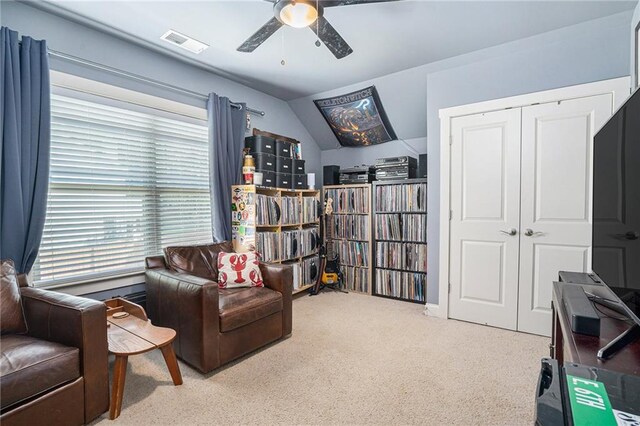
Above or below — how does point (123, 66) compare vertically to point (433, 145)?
above

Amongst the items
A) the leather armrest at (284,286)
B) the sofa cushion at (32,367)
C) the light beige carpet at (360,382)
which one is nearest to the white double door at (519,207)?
the light beige carpet at (360,382)

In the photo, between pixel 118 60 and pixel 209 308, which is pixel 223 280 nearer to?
pixel 209 308

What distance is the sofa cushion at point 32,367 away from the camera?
1305 millimetres

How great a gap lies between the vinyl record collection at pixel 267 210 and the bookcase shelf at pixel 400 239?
126 centimetres

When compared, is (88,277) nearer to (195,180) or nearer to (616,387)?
(195,180)

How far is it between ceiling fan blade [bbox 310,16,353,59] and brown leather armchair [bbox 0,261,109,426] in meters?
2.00

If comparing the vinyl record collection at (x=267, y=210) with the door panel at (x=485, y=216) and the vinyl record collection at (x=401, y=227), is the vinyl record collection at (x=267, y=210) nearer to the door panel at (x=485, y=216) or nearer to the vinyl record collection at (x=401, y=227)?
the vinyl record collection at (x=401, y=227)

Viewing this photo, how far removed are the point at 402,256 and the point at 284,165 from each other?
177cm

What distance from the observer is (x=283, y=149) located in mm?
3680

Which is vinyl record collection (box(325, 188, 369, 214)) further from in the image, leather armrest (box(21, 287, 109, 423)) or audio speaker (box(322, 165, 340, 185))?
leather armrest (box(21, 287, 109, 423))

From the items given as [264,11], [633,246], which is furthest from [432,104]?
[633,246]

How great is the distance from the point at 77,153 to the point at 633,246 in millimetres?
3200

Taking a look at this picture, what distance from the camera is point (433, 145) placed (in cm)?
312

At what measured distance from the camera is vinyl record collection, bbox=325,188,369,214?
3.96 metres
